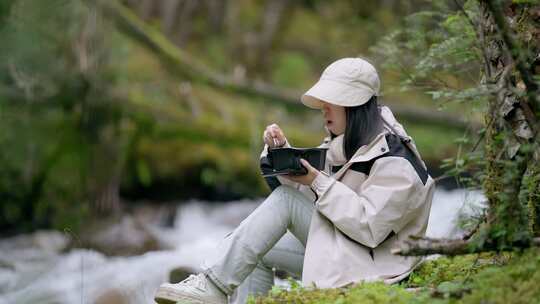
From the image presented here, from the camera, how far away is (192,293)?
139 inches

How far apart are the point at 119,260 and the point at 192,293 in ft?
14.0

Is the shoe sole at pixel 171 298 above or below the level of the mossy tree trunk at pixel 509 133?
below

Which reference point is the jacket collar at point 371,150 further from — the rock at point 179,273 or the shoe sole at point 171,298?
the rock at point 179,273

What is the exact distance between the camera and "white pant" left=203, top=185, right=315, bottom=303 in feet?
11.7

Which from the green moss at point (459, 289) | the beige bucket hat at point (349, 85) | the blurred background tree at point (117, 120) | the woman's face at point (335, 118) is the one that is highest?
the beige bucket hat at point (349, 85)

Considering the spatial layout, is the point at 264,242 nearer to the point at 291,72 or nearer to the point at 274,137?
the point at 274,137

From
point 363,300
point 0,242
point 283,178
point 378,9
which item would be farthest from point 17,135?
point 378,9

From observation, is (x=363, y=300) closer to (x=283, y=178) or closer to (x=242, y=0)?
(x=283, y=178)

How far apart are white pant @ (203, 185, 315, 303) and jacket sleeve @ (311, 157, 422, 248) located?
30 centimetres

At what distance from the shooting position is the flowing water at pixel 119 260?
6.37 metres

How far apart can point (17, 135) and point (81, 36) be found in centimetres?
155

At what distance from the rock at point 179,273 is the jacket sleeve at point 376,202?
316cm

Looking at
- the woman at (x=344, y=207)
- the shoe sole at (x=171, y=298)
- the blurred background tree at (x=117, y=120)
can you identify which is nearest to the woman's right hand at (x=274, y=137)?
the woman at (x=344, y=207)

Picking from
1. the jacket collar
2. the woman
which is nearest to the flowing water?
the woman
